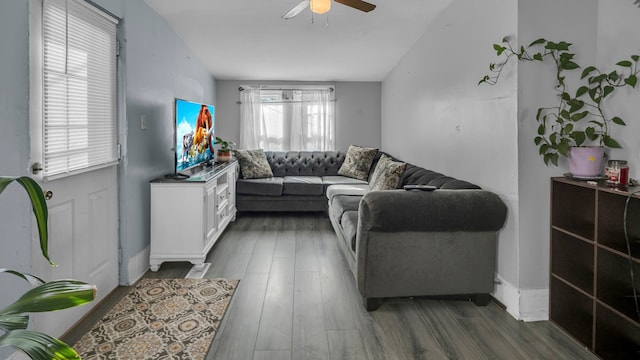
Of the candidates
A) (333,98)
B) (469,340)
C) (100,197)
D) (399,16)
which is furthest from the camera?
(333,98)

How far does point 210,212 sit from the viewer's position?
150 inches

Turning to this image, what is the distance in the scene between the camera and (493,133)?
279 centimetres

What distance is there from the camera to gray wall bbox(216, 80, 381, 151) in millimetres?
6762

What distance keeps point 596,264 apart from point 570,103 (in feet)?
2.92

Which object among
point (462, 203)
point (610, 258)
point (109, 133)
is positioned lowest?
point (610, 258)

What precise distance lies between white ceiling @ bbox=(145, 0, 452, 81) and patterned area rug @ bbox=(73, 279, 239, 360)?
226 cm

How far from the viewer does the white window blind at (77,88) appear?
2.16 metres

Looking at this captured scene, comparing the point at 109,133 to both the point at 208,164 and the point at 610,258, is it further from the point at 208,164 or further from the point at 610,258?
the point at 610,258

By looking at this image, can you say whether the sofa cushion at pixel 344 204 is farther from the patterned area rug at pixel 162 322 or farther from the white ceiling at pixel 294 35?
the white ceiling at pixel 294 35

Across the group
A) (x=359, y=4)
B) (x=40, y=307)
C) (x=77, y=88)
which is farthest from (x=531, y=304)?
(x=77, y=88)

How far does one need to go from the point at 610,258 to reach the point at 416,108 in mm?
2867

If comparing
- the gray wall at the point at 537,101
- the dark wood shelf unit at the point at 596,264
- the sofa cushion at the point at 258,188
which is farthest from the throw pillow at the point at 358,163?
the dark wood shelf unit at the point at 596,264

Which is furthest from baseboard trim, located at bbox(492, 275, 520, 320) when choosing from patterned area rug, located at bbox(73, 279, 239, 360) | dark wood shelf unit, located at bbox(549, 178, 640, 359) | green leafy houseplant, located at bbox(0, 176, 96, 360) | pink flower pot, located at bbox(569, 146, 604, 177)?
green leafy houseplant, located at bbox(0, 176, 96, 360)

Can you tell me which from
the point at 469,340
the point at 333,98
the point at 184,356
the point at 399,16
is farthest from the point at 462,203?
the point at 333,98
